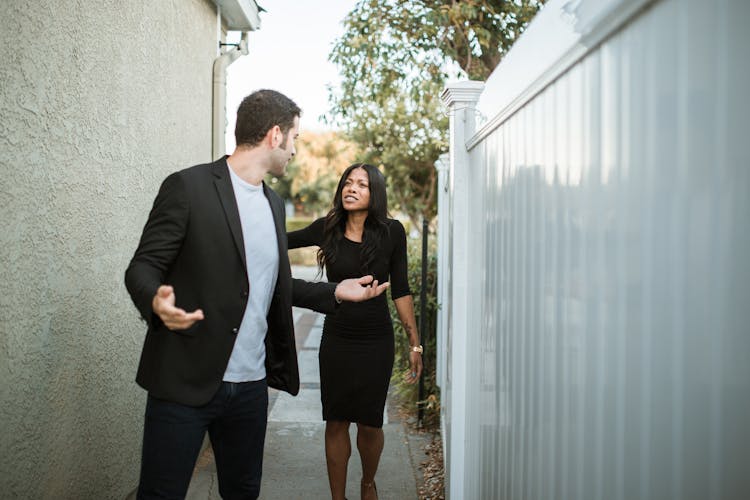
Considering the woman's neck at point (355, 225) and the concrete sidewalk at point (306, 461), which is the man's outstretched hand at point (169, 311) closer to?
the woman's neck at point (355, 225)

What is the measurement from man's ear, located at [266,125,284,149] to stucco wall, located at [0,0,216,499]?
2.81 ft

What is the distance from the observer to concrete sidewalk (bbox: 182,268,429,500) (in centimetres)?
418

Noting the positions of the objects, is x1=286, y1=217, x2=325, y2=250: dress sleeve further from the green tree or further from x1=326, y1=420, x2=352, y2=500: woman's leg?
Result: the green tree

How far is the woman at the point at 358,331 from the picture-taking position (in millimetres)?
3621

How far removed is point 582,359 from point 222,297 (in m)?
1.35

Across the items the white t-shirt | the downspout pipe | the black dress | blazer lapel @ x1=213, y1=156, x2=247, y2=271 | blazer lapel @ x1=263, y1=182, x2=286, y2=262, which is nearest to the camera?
blazer lapel @ x1=213, y1=156, x2=247, y2=271

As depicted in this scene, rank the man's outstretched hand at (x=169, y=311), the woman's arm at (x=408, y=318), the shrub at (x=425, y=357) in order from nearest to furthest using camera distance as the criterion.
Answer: the man's outstretched hand at (x=169, y=311), the woman's arm at (x=408, y=318), the shrub at (x=425, y=357)

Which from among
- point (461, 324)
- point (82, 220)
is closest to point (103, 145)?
point (82, 220)

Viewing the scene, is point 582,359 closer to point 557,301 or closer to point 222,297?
point 557,301

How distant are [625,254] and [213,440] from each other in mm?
2000

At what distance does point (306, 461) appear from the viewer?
473cm

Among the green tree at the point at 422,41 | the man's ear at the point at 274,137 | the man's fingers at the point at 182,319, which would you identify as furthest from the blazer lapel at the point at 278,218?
the green tree at the point at 422,41

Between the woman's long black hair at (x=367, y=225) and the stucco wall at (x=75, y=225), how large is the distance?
1.07 metres

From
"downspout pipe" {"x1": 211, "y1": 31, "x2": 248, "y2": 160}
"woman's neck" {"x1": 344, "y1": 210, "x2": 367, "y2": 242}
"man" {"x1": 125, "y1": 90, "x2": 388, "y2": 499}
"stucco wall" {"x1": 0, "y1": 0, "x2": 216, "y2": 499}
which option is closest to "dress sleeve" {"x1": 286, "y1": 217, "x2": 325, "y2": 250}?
"woman's neck" {"x1": 344, "y1": 210, "x2": 367, "y2": 242}
